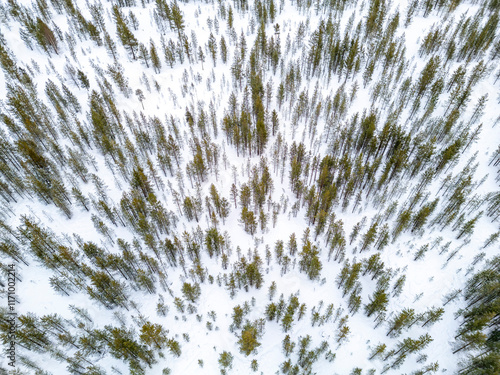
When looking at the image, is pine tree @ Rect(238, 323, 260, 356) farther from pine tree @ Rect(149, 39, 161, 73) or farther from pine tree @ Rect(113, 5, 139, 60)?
pine tree @ Rect(113, 5, 139, 60)

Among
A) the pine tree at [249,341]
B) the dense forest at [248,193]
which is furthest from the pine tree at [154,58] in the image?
the pine tree at [249,341]

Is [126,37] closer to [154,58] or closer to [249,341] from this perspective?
[154,58]

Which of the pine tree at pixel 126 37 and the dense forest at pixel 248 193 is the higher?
the pine tree at pixel 126 37

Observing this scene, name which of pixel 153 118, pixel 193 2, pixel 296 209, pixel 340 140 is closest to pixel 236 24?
pixel 193 2

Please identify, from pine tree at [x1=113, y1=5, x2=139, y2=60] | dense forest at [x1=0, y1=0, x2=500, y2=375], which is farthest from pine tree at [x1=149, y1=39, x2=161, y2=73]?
pine tree at [x1=113, y1=5, x2=139, y2=60]

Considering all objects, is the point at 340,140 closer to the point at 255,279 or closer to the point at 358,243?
the point at 358,243

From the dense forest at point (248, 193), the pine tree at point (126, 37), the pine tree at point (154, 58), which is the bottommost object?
the dense forest at point (248, 193)

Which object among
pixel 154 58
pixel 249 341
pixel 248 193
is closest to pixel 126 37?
pixel 154 58

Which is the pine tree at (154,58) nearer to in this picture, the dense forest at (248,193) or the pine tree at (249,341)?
the dense forest at (248,193)
